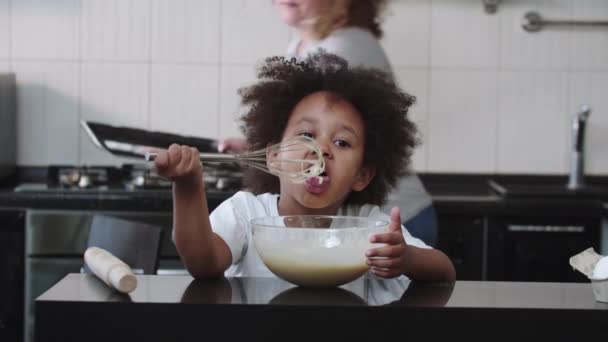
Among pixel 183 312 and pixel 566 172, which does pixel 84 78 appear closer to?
pixel 566 172

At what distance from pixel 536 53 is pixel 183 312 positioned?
8.29ft

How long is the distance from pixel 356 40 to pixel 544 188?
3.86 feet

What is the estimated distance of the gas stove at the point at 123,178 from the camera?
9.29 feet

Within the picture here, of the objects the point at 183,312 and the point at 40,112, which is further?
the point at 40,112

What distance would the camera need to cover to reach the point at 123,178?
10.1 feet

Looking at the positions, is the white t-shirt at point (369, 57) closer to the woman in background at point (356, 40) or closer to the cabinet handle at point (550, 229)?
the woman in background at point (356, 40)

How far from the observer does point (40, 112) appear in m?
3.28

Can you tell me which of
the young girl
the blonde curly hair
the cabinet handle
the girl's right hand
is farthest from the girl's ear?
the cabinet handle

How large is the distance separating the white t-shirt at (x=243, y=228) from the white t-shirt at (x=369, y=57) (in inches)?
25.6

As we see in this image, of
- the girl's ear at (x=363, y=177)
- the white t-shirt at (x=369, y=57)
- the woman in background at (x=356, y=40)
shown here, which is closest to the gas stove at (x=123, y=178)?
the woman in background at (x=356, y=40)

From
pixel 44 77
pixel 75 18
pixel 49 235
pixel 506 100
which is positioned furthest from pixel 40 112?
pixel 506 100

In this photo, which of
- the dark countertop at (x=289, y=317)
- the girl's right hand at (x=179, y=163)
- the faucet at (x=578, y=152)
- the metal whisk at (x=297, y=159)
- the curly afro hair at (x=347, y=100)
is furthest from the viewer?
the faucet at (x=578, y=152)

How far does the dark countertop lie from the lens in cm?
104

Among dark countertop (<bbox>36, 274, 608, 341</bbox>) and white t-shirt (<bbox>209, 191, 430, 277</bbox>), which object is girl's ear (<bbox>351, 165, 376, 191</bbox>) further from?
dark countertop (<bbox>36, 274, 608, 341</bbox>)
